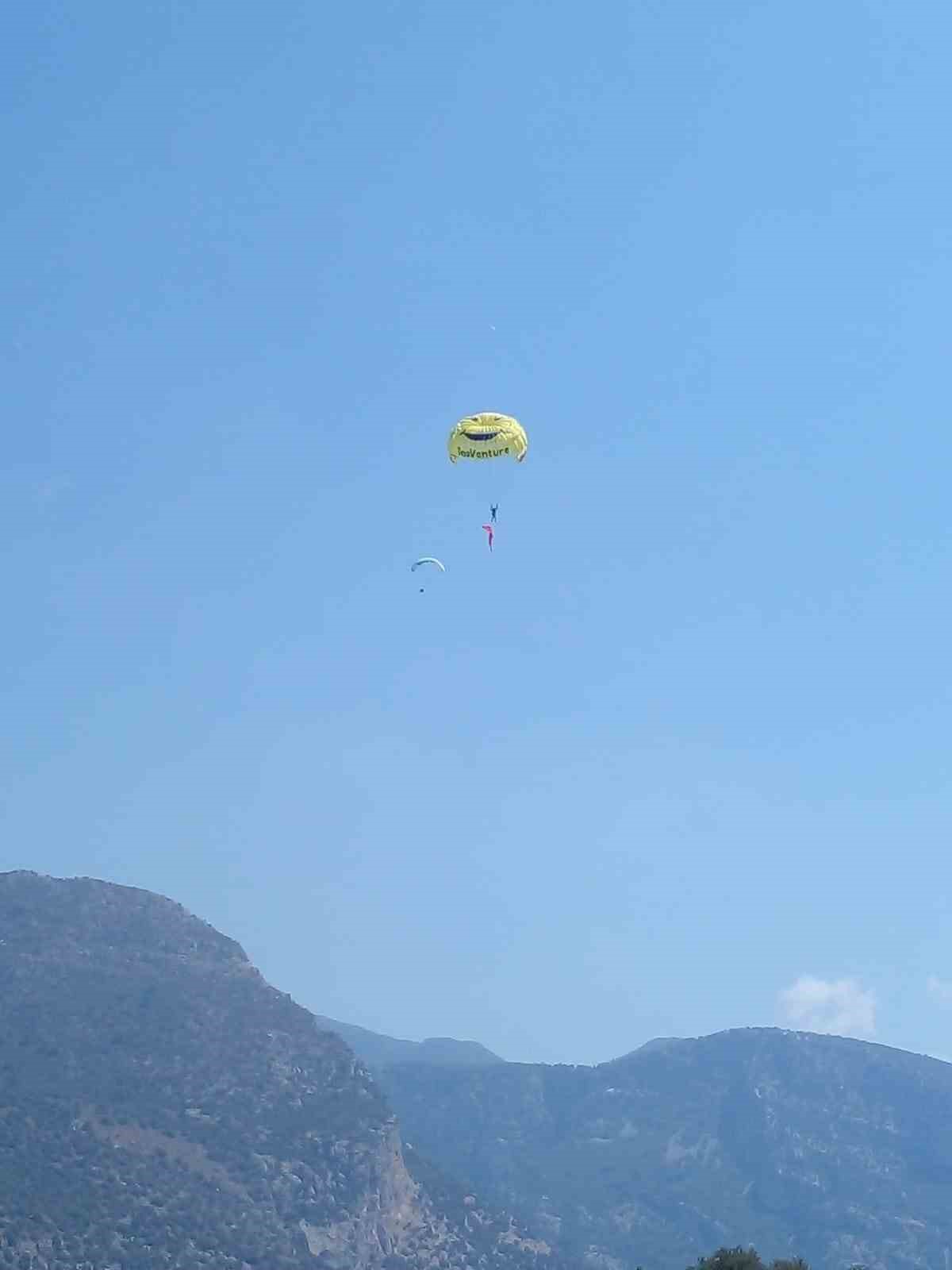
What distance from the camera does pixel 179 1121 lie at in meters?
142

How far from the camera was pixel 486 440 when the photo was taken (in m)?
73.7

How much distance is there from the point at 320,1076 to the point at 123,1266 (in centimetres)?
4707

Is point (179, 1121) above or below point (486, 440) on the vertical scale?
below

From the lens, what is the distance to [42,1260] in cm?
10800

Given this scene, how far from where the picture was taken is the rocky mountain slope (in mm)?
122500

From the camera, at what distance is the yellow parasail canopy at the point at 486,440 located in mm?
73625

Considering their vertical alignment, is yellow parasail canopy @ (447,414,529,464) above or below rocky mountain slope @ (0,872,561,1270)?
above

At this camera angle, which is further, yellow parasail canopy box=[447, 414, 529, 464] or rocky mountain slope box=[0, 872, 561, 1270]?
rocky mountain slope box=[0, 872, 561, 1270]

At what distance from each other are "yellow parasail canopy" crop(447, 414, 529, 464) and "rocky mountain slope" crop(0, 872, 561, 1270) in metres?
67.0

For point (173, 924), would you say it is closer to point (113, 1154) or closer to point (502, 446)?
point (113, 1154)

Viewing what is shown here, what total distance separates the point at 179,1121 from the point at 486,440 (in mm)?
91405

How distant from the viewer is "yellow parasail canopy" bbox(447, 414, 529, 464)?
73.6 metres

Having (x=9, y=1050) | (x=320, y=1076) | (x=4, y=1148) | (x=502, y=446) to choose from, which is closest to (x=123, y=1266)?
(x=4, y=1148)

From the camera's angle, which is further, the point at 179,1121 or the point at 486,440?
the point at 179,1121
